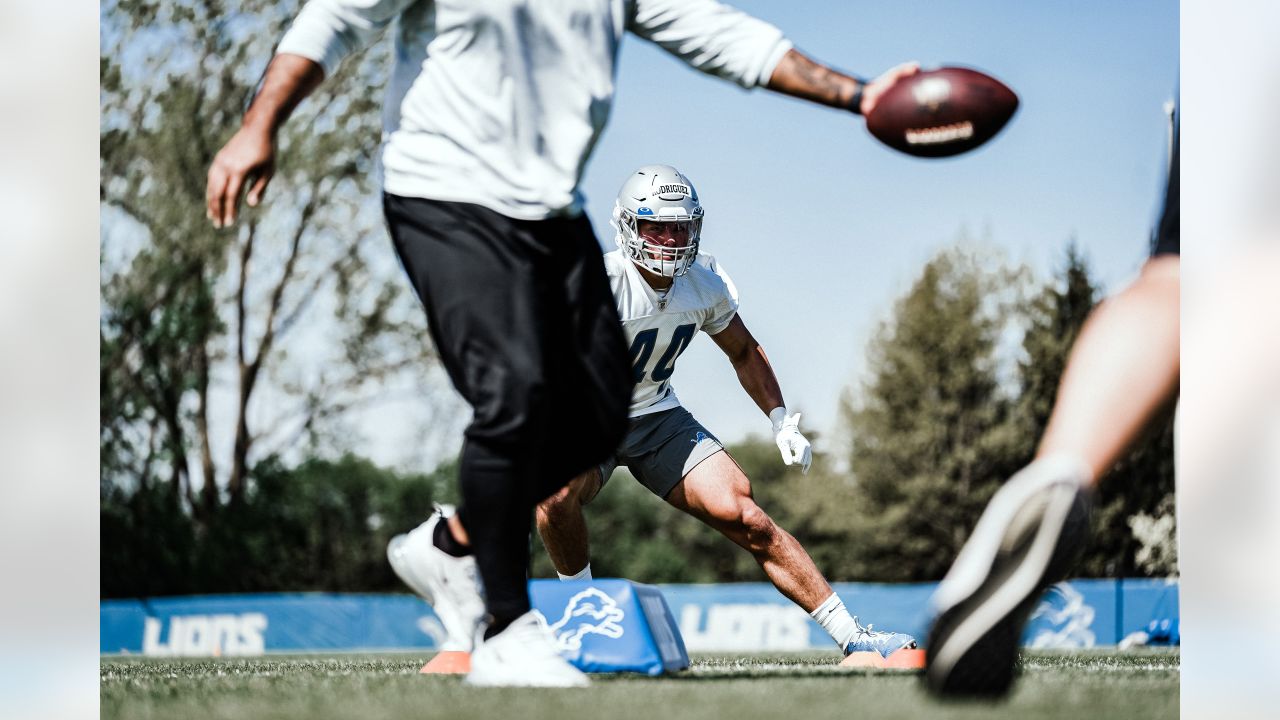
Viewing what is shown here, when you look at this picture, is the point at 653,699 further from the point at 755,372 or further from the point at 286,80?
the point at 755,372

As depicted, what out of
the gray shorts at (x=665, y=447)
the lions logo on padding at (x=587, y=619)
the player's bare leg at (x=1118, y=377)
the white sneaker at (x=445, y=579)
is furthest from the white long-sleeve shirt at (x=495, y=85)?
the gray shorts at (x=665, y=447)

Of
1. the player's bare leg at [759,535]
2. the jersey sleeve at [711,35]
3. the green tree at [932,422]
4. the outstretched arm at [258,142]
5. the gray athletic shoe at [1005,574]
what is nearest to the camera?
the gray athletic shoe at [1005,574]

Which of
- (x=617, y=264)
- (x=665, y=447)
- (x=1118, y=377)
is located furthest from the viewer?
(x=617, y=264)

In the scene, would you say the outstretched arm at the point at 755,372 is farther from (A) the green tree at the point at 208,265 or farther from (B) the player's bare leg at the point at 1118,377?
(A) the green tree at the point at 208,265

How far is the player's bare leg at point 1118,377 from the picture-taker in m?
2.10

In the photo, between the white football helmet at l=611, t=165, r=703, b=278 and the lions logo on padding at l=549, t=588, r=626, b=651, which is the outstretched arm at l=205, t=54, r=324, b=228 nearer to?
the lions logo on padding at l=549, t=588, r=626, b=651

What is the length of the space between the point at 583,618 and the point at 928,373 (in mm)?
27902

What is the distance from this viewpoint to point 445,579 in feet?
8.96

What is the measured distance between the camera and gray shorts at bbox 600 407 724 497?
4469 mm

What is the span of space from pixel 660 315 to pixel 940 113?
6.95 ft

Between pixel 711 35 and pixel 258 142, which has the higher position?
pixel 711 35

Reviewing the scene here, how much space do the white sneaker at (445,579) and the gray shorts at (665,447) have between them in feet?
5.59

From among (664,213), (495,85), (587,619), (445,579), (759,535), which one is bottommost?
→ (587,619)

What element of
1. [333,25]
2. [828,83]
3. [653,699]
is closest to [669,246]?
[828,83]
